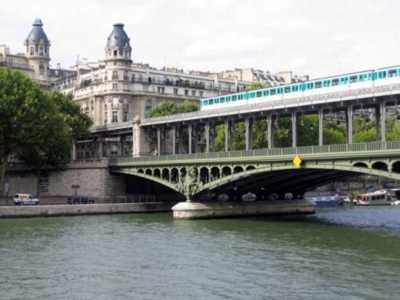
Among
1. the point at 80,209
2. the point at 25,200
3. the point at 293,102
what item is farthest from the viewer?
the point at 25,200

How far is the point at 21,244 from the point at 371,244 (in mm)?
21099

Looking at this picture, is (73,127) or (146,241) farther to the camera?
(73,127)

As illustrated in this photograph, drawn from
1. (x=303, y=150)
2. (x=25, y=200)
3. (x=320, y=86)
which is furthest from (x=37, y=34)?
(x=303, y=150)

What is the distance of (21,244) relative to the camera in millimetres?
45469

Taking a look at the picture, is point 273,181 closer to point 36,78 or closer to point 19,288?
point 19,288

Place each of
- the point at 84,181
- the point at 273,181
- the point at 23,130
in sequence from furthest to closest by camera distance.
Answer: the point at 84,181 < the point at 23,130 < the point at 273,181

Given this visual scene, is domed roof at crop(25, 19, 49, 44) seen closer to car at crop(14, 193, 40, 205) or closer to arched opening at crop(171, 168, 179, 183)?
car at crop(14, 193, 40, 205)

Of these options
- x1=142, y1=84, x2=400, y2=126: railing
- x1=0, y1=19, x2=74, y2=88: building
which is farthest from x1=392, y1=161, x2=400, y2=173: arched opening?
x1=0, y1=19, x2=74, y2=88: building

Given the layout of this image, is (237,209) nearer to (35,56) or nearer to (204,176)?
(204,176)

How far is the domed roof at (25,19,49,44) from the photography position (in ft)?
448

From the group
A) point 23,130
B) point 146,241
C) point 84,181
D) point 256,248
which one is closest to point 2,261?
point 146,241

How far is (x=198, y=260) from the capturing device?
130 ft

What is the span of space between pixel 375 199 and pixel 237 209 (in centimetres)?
3371

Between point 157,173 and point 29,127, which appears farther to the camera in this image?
point 29,127
